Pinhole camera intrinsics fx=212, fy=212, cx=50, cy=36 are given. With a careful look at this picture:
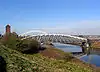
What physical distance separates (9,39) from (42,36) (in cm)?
6350

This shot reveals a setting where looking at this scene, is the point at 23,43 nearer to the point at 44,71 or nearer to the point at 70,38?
the point at 44,71

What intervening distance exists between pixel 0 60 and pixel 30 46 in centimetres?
3739

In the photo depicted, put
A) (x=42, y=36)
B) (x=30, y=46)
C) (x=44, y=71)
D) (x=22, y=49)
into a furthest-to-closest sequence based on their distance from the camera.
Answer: (x=42, y=36) < (x=30, y=46) < (x=22, y=49) < (x=44, y=71)

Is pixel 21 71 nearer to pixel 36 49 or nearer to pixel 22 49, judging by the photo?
pixel 22 49

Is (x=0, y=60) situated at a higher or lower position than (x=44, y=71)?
higher

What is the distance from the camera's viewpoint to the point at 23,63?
14805mm

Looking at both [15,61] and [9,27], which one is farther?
[9,27]

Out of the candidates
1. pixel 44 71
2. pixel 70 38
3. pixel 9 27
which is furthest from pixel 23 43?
pixel 70 38

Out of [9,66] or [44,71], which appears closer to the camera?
[9,66]

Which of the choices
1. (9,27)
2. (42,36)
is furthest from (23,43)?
(42,36)

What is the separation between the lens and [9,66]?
1323cm

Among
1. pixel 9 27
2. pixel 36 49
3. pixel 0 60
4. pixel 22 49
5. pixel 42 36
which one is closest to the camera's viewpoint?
pixel 0 60

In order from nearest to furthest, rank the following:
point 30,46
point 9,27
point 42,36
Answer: point 30,46 → point 9,27 → point 42,36

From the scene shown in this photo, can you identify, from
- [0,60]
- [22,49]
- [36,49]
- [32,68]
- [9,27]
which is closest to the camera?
[0,60]
